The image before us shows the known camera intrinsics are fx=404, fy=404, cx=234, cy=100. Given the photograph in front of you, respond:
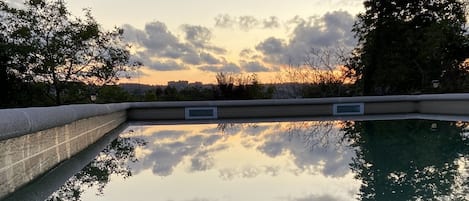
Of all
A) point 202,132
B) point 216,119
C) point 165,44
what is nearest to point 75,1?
point 165,44

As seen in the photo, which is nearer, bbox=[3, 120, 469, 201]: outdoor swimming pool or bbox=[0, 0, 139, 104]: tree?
bbox=[3, 120, 469, 201]: outdoor swimming pool

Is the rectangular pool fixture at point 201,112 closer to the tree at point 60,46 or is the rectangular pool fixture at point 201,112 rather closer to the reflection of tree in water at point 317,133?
the reflection of tree in water at point 317,133

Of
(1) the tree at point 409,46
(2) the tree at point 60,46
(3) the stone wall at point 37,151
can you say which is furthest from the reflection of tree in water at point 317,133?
(1) the tree at point 409,46

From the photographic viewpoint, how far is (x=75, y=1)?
11.0 m

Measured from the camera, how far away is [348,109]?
914 cm

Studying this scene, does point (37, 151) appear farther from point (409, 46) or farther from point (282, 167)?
point (409, 46)

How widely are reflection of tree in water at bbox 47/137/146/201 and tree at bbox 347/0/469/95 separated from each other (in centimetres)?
983

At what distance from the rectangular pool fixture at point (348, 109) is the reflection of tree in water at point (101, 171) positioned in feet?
16.9

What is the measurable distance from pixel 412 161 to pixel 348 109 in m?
5.60

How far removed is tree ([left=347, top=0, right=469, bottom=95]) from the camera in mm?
12516

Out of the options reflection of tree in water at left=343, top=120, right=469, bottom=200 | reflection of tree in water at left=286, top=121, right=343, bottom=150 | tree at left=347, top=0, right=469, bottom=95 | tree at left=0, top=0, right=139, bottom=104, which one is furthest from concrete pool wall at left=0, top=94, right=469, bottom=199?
tree at left=347, top=0, right=469, bottom=95

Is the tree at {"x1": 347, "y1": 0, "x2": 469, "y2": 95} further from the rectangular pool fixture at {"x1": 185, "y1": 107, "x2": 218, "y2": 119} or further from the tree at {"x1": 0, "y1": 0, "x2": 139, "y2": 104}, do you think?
the tree at {"x1": 0, "y1": 0, "x2": 139, "y2": 104}

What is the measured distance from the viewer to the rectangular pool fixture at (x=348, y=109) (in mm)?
9109

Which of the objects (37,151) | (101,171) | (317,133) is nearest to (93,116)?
(101,171)
